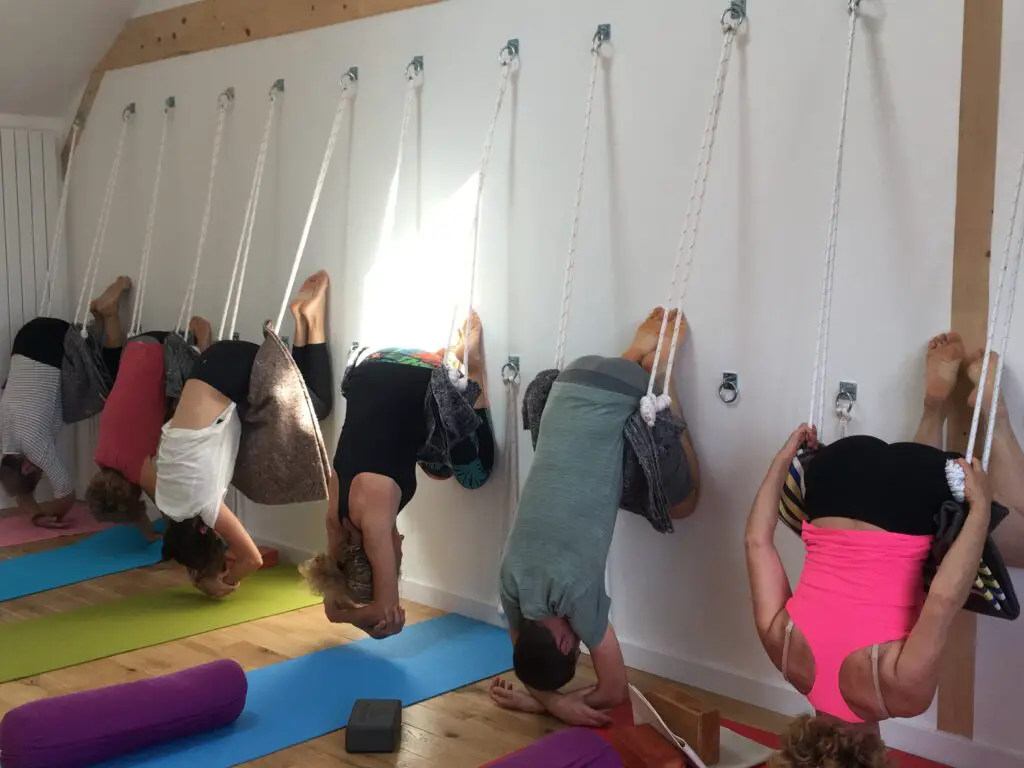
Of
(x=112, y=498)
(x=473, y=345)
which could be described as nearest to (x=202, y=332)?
(x=112, y=498)

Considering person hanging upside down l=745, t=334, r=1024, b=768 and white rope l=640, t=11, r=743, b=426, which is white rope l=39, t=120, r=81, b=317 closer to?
white rope l=640, t=11, r=743, b=426

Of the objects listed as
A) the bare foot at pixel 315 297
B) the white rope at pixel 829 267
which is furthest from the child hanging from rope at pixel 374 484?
the white rope at pixel 829 267

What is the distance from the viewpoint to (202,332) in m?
4.81

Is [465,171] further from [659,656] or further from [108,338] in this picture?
[108,338]

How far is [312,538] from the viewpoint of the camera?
4652 mm

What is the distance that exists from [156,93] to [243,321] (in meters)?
1.29

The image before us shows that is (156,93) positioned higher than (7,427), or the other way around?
(156,93)

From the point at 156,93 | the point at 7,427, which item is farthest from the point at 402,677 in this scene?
the point at 156,93

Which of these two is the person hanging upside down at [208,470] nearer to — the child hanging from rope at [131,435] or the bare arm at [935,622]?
the child hanging from rope at [131,435]

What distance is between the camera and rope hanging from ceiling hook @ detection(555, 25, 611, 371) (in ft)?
11.4

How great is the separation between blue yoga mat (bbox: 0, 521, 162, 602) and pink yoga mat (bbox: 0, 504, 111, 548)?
0.57 ft

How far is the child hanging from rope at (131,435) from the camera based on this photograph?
4.30 m

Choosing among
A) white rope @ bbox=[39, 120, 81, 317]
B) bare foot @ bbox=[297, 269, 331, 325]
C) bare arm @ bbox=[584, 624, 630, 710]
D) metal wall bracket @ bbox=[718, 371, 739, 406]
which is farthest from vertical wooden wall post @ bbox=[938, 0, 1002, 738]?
white rope @ bbox=[39, 120, 81, 317]

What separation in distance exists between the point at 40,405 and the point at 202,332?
927 mm
